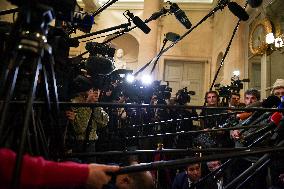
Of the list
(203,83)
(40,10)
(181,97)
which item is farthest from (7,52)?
(203,83)

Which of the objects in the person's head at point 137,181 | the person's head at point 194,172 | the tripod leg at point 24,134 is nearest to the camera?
the tripod leg at point 24,134

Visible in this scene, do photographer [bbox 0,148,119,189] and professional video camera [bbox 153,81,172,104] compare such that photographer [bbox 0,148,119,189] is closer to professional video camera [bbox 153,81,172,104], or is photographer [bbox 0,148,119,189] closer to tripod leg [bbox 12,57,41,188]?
tripod leg [bbox 12,57,41,188]

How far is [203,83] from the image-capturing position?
1310 centimetres

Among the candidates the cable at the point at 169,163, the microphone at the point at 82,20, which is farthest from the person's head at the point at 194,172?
the cable at the point at 169,163

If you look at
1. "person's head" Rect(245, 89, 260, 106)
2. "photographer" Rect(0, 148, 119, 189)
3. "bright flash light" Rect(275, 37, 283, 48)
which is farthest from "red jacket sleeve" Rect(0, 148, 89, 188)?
"bright flash light" Rect(275, 37, 283, 48)

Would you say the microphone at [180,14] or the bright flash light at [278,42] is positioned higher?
the bright flash light at [278,42]

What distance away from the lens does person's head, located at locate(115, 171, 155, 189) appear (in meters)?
1.94

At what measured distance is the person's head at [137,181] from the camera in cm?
194

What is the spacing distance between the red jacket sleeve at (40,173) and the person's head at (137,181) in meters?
0.99

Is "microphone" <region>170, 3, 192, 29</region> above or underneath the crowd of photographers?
above

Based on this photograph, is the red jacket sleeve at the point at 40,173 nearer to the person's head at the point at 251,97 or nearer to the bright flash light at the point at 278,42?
the person's head at the point at 251,97

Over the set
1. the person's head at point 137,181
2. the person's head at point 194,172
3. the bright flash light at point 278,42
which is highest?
the bright flash light at point 278,42

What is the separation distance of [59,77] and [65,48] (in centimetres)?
19

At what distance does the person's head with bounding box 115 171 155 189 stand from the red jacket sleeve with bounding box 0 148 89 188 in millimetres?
987
